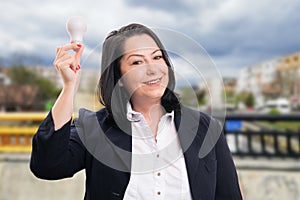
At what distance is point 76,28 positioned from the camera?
0.64 meters

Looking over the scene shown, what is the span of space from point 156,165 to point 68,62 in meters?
0.30

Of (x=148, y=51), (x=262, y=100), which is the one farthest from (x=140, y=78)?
(x=262, y=100)

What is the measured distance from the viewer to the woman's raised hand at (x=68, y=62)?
2.01ft

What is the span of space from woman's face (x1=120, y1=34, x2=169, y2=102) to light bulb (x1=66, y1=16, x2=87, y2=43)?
96mm

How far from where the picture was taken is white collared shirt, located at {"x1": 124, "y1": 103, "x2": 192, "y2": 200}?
709 millimetres

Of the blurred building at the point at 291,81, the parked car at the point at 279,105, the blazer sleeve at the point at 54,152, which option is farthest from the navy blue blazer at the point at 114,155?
the blurred building at the point at 291,81

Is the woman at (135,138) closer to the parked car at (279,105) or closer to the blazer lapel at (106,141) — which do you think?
the blazer lapel at (106,141)

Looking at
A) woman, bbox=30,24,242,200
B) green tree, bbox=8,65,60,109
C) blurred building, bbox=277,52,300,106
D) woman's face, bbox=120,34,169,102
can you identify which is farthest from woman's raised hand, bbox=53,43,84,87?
blurred building, bbox=277,52,300,106

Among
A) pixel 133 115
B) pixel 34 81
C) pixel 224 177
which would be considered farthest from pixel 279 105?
pixel 133 115

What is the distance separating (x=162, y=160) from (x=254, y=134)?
2265 millimetres

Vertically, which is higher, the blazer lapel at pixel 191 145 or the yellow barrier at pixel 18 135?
the blazer lapel at pixel 191 145

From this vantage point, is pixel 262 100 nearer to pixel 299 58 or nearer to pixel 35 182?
pixel 299 58

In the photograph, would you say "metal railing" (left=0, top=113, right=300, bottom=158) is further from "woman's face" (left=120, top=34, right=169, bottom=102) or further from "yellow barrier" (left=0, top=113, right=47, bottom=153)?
"woman's face" (left=120, top=34, right=169, bottom=102)

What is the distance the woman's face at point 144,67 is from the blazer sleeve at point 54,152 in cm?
16
